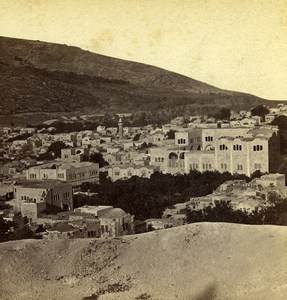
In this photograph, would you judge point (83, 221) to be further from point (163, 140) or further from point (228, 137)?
point (228, 137)

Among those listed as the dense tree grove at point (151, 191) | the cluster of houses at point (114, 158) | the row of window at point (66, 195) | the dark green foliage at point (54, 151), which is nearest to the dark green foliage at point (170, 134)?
the cluster of houses at point (114, 158)

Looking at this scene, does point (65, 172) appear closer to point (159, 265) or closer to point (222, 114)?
point (159, 265)

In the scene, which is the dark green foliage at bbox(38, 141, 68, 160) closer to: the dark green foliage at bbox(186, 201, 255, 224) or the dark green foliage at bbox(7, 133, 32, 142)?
the dark green foliage at bbox(7, 133, 32, 142)

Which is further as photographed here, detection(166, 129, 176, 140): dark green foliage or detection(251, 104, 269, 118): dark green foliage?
detection(166, 129, 176, 140): dark green foliage

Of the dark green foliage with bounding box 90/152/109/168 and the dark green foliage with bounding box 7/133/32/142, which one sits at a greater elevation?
the dark green foliage with bounding box 7/133/32/142

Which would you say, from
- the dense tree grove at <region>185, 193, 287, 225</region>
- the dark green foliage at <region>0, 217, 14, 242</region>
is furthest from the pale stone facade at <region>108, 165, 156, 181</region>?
the dark green foliage at <region>0, 217, 14, 242</region>

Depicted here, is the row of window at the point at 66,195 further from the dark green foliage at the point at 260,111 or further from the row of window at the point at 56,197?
the dark green foliage at the point at 260,111
